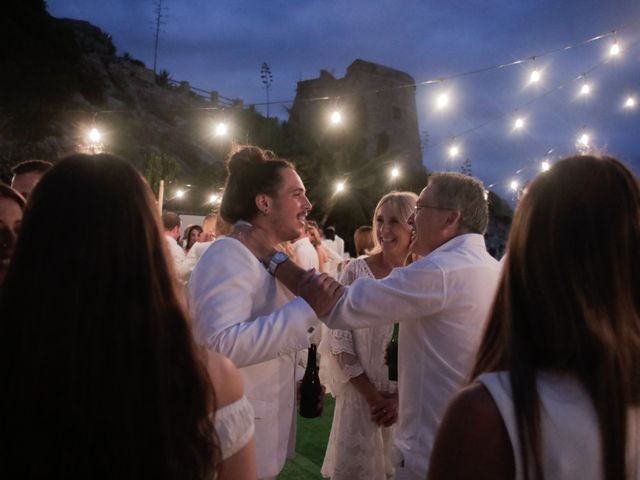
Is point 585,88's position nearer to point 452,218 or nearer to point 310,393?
point 452,218

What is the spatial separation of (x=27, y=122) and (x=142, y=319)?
30.4m

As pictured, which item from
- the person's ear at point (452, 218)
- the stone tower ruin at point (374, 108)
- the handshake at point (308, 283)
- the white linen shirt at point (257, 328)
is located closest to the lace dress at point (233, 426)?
the white linen shirt at point (257, 328)

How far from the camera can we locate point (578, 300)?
102 centimetres

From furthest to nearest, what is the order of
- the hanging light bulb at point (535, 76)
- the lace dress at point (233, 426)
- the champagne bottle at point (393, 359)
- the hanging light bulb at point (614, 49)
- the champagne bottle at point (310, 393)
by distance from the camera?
1. the hanging light bulb at point (535, 76)
2. the hanging light bulb at point (614, 49)
3. the champagne bottle at point (393, 359)
4. the champagne bottle at point (310, 393)
5. the lace dress at point (233, 426)

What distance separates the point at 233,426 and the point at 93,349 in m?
0.37

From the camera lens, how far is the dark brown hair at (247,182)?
7.84 ft

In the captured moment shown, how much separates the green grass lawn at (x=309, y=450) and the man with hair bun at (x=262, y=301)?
1993 millimetres

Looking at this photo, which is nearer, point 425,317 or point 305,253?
point 425,317

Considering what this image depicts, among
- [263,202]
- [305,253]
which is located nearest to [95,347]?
[263,202]

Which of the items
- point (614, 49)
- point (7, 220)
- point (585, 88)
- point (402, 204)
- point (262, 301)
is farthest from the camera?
point (585, 88)

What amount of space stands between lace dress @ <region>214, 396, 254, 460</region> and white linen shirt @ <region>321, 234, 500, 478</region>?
94 centimetres

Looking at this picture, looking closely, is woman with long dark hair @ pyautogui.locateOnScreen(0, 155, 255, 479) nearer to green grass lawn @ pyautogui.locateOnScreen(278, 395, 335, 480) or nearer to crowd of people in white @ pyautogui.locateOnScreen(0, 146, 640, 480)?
crowd of people in white @ pyautogui.locateOnScreen(0, 146, 640, 480)

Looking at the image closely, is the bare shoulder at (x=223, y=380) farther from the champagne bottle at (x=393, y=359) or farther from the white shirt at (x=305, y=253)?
the white shirt at (x=305, y=253)

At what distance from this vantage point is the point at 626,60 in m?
6.75
